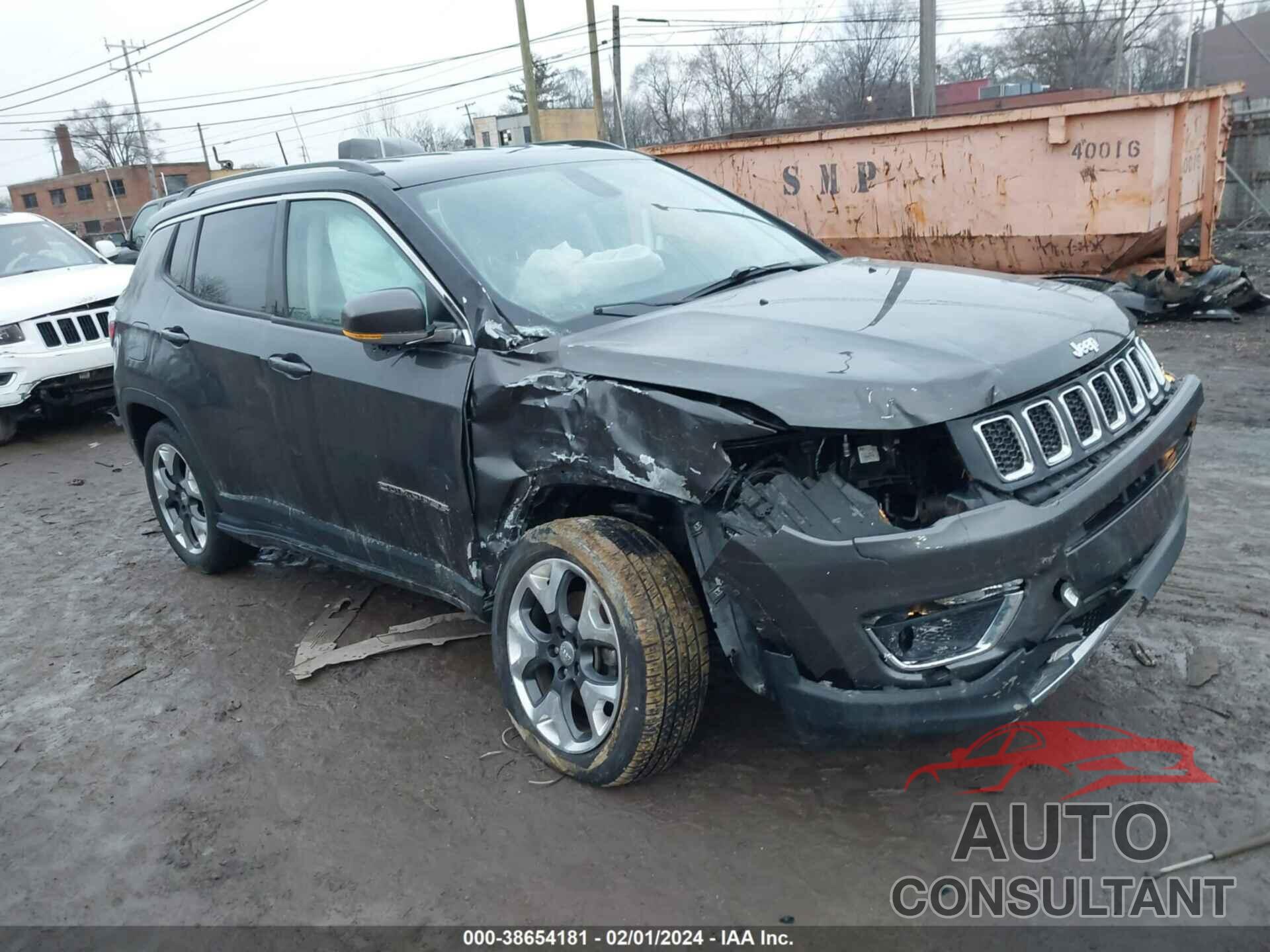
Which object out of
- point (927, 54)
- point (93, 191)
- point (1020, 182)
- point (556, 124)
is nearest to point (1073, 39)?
point (556, 124)

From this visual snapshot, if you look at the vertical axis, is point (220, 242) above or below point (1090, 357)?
above

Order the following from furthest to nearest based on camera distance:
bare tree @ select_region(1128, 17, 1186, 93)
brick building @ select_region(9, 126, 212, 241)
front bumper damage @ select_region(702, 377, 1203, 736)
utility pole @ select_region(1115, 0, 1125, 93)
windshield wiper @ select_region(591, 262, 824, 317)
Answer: brick building @ select_region(9, 126, 212, 241) < bare tree @ select_region(1128, 17, 1186, 93) < utility pole @ select_region(1115, 0, 1125, 93) < windshield wiper @ select_region(591, 262, 824, 317) < front bumper damage @ select_region(702, 377, 1203, 736)

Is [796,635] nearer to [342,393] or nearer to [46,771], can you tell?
[342,393]

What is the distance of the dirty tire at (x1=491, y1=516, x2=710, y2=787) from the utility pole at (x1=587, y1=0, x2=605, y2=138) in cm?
2632

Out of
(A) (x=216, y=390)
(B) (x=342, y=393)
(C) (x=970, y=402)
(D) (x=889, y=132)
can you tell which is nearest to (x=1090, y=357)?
(C) (x=970, y=402)

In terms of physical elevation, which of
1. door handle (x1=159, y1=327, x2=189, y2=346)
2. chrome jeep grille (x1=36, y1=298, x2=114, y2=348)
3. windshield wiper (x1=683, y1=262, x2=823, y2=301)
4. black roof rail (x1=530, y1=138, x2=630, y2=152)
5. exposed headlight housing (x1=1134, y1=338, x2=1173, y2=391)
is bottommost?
chrome jeep grille (x1=36, y1=298, x2=114, y2=348)

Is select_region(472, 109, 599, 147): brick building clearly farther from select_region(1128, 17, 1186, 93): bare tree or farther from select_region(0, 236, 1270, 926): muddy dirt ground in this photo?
select_region(0, 236, 1270, 926): muddy dirt ground

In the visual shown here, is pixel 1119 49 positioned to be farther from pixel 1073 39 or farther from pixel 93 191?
pixel 93 191

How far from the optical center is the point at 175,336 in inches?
179

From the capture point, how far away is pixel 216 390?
4328 millimetres

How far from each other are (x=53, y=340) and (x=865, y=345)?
26.1ft

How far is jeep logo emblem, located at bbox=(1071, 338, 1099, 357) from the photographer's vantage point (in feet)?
9.09

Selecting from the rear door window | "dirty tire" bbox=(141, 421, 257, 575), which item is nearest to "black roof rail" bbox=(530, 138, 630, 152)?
the rear door window

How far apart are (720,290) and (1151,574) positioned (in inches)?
62.3
